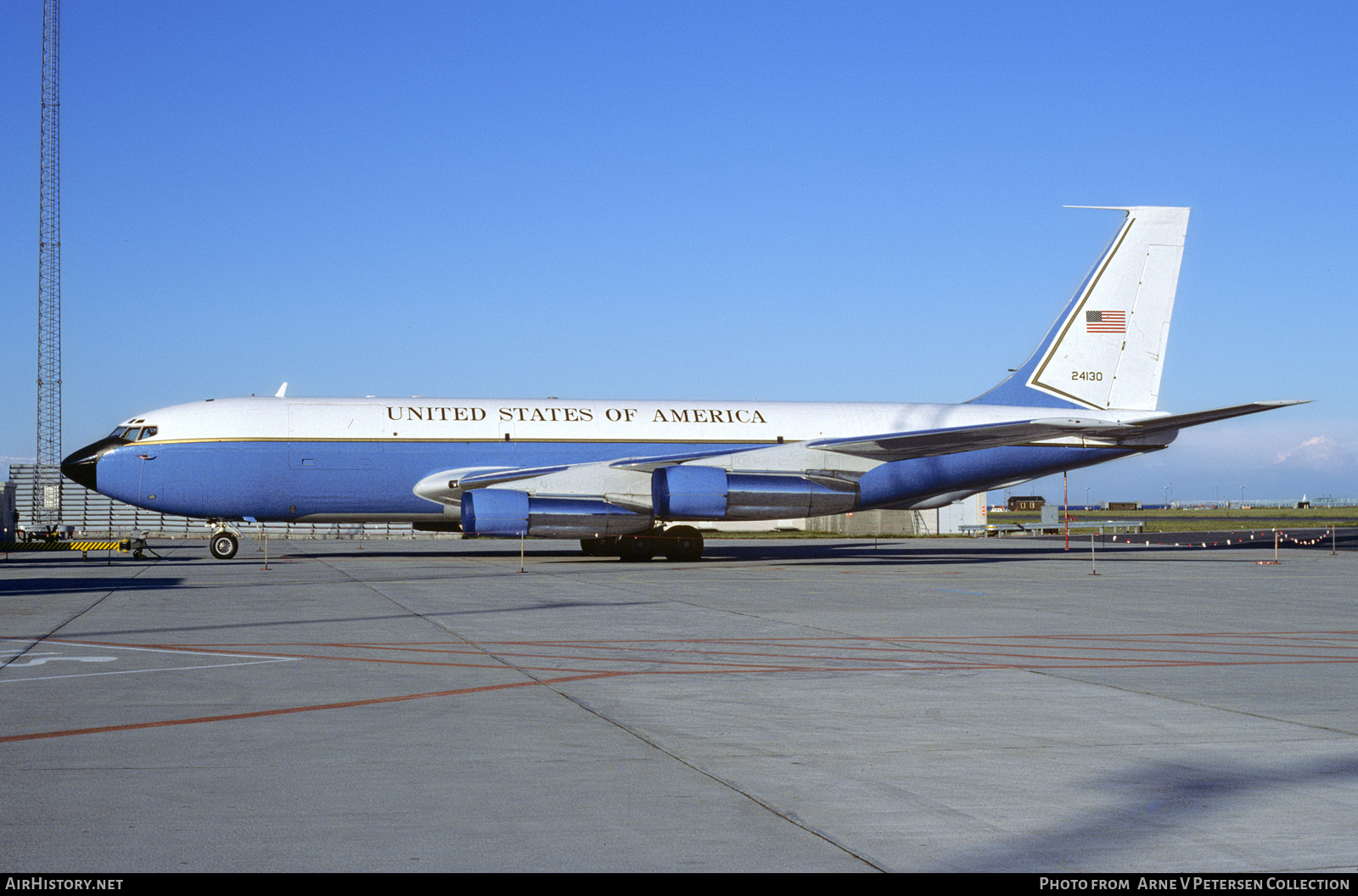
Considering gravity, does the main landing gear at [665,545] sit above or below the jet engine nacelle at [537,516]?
below

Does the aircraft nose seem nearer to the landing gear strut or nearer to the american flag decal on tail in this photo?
the landing gear strut

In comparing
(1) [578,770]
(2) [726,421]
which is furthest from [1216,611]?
(2) [726,421]

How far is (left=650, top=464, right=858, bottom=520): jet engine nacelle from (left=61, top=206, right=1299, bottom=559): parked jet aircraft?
0.15 feet

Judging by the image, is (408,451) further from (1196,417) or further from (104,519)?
(104,519)

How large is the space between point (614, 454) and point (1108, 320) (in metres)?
15.3

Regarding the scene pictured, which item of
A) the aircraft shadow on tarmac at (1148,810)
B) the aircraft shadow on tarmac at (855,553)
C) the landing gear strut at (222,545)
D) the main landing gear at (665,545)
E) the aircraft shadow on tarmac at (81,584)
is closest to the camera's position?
the aircraft shadow on tarmac at (1148,810)

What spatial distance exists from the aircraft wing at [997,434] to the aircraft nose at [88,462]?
60.6 ft

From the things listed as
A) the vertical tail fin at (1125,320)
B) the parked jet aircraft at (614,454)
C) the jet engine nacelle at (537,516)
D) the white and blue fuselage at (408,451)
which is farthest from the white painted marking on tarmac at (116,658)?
the vertical tail fin at (1125,320)

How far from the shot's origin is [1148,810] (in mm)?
5703

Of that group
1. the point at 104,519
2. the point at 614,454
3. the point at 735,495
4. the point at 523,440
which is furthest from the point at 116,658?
the point at 104,519

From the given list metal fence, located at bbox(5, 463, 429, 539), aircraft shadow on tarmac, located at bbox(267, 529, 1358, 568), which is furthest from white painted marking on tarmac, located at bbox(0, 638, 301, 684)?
metal fence, located at bbox(5, 463, 429, 539)

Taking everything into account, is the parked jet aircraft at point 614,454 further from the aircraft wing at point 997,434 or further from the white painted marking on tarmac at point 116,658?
the white painted marking on tarmac at point 116,658

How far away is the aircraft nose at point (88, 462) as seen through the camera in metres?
30.0
